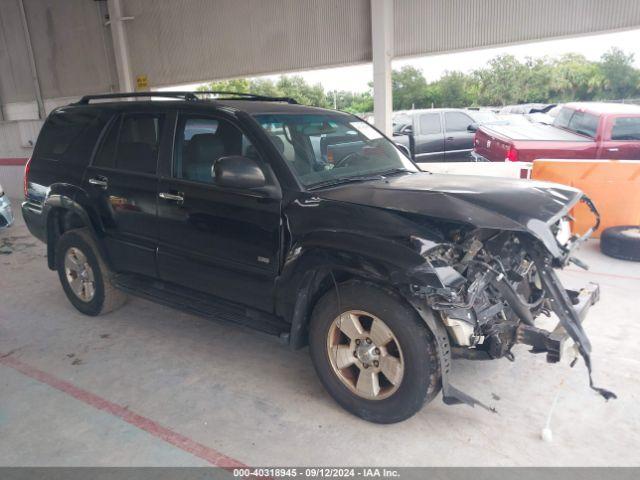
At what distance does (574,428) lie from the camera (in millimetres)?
2834

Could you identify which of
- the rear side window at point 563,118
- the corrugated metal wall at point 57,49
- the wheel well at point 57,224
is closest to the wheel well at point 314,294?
the wheel well at point 57,224

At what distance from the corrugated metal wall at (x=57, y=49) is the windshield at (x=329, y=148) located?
10443mm

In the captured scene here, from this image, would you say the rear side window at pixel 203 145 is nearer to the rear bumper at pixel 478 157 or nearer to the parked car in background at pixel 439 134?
the rear bumper at pixel 478 157

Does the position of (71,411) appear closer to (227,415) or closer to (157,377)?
(157,377)

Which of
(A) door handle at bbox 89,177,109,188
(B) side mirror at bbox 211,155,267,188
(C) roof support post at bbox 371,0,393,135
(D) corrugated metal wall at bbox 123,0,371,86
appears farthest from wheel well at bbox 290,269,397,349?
(D) corrugated metal wall at bbox 123,0,371,86

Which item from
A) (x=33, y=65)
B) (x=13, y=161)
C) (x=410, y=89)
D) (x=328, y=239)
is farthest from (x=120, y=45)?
(x=410, y=89)

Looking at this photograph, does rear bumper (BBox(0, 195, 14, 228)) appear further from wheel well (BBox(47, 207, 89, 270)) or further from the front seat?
the front seat

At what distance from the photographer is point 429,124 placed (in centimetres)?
1232

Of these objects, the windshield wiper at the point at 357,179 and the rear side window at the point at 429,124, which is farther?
the rear side window at the point at 429,124

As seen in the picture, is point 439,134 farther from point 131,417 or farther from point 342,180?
point 131,417

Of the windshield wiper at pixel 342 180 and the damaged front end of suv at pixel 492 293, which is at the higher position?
the windshield wiper at pixel 342 180

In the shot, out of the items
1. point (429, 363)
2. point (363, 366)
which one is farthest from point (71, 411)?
point (429, 363)

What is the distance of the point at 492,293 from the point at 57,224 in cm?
397

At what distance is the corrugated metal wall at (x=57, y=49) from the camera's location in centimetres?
1236
